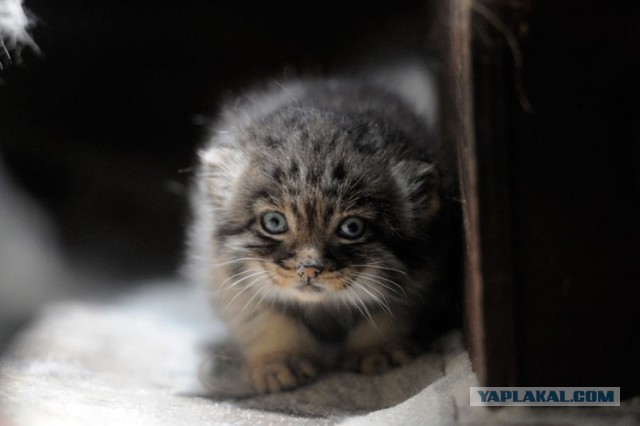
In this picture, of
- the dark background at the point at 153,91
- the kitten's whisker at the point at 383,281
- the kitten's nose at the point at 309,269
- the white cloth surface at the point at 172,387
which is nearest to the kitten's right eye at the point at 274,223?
the kitten's nose at the point at 309,269

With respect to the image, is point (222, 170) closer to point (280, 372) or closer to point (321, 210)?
point (321, 210)

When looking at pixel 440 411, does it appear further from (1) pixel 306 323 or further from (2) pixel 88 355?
(2) pixel 88 355

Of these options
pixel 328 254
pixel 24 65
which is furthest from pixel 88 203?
pixel 328 254

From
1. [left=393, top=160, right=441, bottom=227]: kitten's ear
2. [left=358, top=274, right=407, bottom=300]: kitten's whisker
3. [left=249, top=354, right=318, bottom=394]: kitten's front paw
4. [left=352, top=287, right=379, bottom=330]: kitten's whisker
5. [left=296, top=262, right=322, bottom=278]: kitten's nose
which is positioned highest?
[left=393, top=160, right=441, bottom=227]: kitten's ear

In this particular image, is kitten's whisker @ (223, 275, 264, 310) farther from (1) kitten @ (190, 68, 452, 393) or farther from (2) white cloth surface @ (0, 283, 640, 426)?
(2) white cloth surface @ (0, 283, 640, 426)

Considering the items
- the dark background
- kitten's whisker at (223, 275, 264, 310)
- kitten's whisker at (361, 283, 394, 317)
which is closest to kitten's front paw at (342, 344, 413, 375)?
kitten's whisker at (361, 283, 394, 317)

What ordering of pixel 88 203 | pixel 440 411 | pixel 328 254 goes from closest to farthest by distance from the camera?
pixel 440 411 → pixel 328 254 → pixel 88 203
